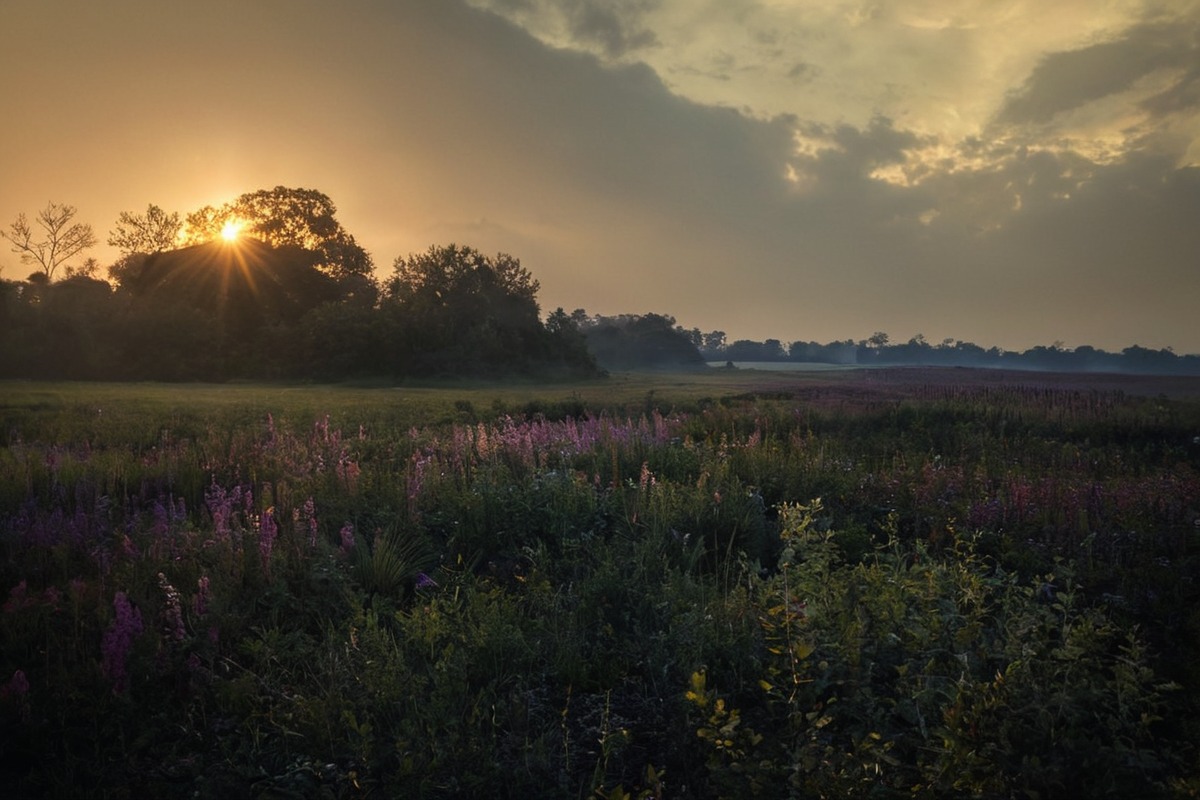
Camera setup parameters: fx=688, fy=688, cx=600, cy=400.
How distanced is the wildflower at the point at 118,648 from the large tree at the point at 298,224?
197 feet

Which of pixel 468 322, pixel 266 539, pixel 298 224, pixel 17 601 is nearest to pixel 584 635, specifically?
pixel 266 539

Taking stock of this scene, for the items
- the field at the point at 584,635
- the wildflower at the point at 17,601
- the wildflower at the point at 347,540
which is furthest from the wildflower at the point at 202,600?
the wildflower at the point at 347,540

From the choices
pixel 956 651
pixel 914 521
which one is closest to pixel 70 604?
pixel 956 651

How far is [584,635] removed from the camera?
4.52 metres

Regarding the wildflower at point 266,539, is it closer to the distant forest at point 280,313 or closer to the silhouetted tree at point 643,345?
the distant forest at point 280,313

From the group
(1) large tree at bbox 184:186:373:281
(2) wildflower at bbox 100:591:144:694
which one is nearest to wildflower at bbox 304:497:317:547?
(2) wildflower at bbox 100:591:144:694

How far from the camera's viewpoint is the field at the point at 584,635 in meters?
3.01

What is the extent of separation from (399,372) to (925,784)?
46.7 meters

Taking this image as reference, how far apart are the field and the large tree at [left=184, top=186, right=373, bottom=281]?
57041 millimetres

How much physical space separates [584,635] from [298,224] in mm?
65135

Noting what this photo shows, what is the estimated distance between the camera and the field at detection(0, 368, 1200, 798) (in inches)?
118

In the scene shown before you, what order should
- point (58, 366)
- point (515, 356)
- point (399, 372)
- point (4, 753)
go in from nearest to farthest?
point (4, 753)
point (58, 366)
point (399, 372)
point (515, 356)

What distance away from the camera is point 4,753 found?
3.31 meters

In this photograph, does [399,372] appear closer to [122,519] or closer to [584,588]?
[122,519]
